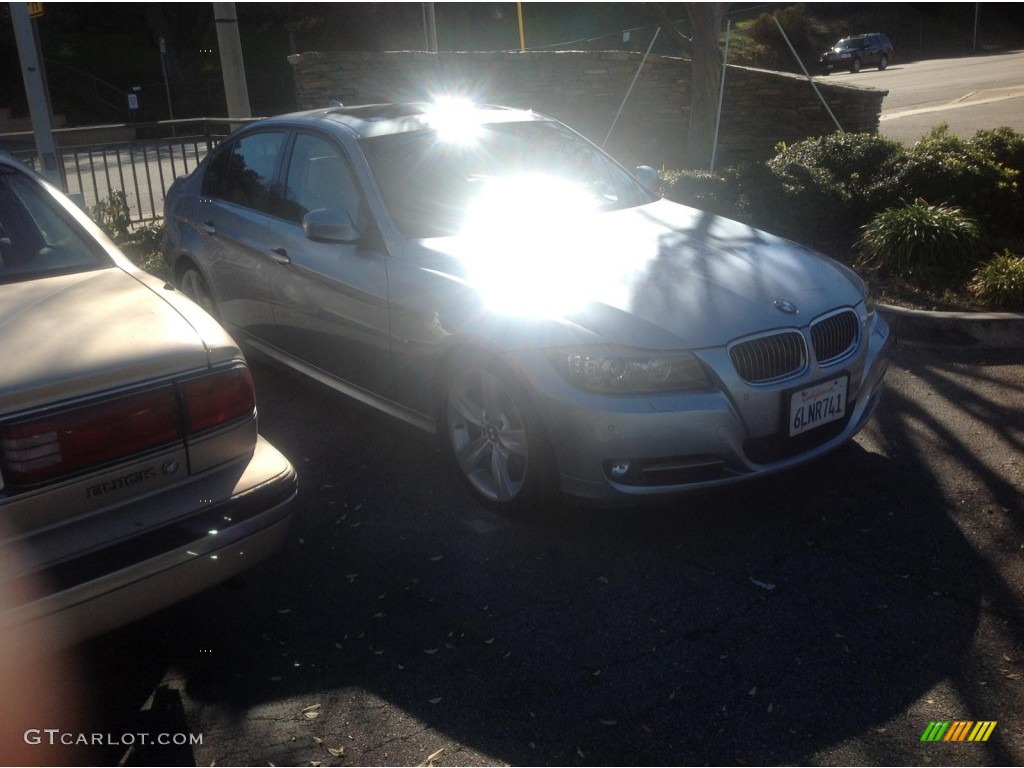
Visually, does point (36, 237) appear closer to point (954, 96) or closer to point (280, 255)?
point (280, 255)

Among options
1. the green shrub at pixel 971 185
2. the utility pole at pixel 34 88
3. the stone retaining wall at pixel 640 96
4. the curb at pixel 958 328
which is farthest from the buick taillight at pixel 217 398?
the stone retaining wall at pixel 640 96

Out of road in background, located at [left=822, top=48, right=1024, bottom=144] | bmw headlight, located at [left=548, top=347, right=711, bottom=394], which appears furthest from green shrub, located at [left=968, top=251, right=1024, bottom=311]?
road in background, located at [left=822, top=48, right=1024, bottom=144]

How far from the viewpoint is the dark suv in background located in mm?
43719

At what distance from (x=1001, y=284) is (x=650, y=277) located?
3582 mm

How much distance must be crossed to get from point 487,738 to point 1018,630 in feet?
6.04

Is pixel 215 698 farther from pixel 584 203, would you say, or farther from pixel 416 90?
pixel 416 90

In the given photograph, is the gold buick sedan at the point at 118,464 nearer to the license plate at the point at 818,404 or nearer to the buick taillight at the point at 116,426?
the buick taillight at the point at 116,426

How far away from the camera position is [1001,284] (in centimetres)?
667

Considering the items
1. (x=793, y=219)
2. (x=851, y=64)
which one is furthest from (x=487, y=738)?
(x=851, y=64)

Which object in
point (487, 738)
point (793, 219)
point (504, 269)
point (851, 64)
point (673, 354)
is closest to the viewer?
point (487, 738)

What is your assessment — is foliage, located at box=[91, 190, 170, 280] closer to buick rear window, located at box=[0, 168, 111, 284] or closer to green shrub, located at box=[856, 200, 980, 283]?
buick rear window, located at box=[0, 168, 111, 284]

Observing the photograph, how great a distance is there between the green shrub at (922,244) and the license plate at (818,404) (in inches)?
137

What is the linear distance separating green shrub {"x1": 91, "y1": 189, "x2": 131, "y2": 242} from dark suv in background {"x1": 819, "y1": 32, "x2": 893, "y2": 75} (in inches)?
1594

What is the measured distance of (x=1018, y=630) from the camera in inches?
133
